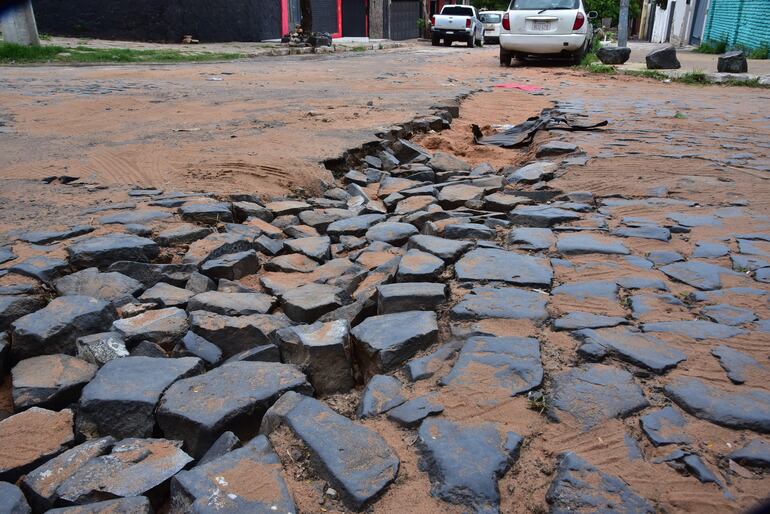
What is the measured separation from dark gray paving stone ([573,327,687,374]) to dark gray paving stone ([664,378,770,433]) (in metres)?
0.10

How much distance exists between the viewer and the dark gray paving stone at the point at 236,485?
1521mm

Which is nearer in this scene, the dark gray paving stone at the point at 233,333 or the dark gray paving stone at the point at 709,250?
the dark gray paving stone at the point at 233,333

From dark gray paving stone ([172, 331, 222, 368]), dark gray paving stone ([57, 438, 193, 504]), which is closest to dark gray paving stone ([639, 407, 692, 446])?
dark gray paving stone ([57, 438, 193, 504])

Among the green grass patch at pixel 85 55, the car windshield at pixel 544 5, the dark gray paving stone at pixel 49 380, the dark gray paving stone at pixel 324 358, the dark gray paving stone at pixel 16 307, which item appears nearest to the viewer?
the dark gray paving stone at pixel 49 380

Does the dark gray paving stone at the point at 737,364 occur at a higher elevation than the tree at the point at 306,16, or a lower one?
lower

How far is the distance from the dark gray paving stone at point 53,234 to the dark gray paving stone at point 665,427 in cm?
277

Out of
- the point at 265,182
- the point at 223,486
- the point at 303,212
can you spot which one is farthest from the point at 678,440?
the point at 265,182

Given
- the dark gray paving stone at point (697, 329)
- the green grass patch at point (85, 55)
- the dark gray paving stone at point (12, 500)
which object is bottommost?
the dark gray paving stone at point (12, 500)

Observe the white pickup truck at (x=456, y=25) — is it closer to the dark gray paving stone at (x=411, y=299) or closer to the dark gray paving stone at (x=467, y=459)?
the dark gray paving stone at (x=411, y=299)

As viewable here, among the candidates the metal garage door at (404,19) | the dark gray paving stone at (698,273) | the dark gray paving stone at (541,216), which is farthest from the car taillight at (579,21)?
the metal garage door at (404,19)

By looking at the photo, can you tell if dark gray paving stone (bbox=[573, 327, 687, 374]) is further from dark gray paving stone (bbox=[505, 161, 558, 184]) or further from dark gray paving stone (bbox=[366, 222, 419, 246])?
dark gray paving stone (bbox=[505, 161, 558, 184])

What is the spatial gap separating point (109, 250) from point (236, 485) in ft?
5.83

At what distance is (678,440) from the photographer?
1.65m

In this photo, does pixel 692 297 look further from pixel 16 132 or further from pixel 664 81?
pixel 664 81
